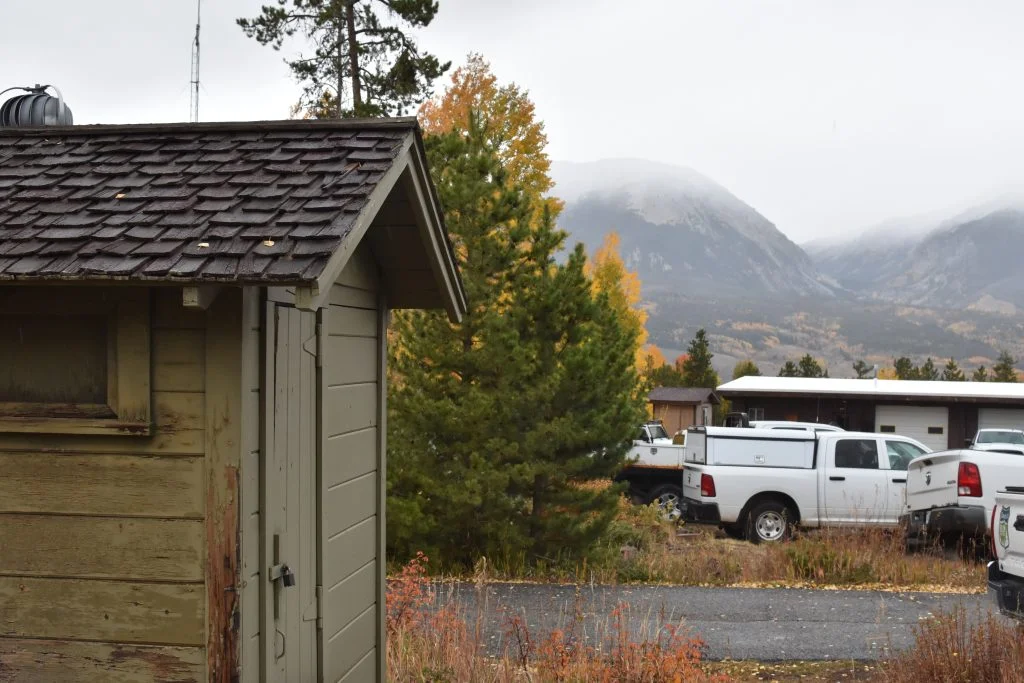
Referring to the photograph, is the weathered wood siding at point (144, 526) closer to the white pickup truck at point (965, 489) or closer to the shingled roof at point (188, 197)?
the shingled roof at point (188, 197)

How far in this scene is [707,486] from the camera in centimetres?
1564

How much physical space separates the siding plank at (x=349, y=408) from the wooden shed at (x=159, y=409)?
491mm

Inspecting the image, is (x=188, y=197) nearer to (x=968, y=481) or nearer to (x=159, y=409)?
(x=159, y=409)

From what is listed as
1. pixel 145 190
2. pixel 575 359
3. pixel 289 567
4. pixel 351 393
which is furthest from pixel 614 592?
pixel 145 190

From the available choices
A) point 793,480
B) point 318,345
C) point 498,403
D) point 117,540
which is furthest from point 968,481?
point 117,540

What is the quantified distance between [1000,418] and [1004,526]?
28073 millimetres

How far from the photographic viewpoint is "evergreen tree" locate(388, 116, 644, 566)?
39.6 ft

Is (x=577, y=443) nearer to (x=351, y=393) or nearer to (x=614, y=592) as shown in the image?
(x=614, y=592)

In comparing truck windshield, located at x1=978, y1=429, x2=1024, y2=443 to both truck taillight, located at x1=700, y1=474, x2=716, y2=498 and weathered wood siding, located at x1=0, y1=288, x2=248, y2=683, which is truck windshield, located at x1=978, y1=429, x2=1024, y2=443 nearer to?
truck taillight, located at x1=700, y1=474, x2=716, y2=498

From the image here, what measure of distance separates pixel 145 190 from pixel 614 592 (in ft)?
26.8

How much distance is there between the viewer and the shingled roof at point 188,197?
3.64 m

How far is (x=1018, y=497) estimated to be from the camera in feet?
23.8

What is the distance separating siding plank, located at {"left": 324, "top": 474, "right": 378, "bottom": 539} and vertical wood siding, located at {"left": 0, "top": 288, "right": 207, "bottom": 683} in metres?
1.10

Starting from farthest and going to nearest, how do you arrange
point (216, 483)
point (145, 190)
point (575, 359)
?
point (575, 359) < point (145, 190) < point (216, 483)
